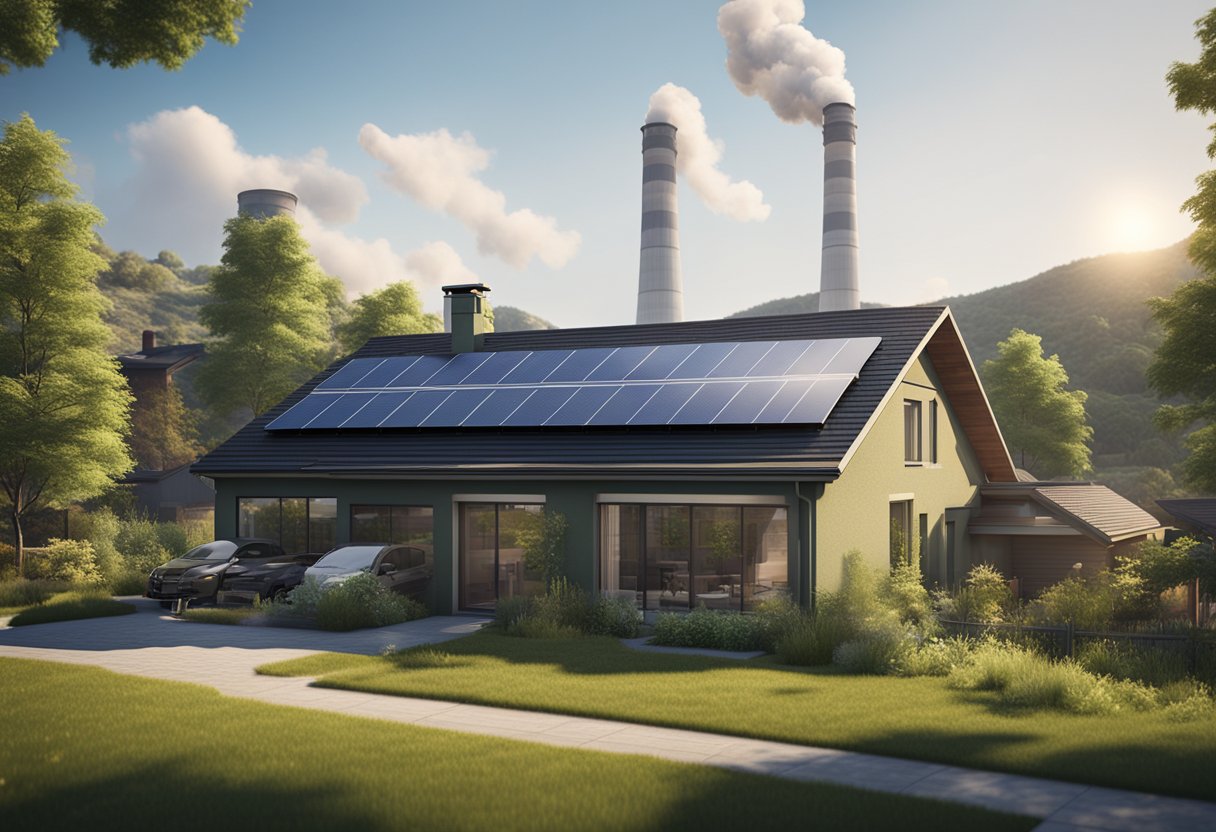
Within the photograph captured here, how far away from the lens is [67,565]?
26.8 meters

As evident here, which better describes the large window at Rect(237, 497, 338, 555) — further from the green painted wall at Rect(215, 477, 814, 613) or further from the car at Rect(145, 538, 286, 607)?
the car at Rect(145, 538, 286, 607)

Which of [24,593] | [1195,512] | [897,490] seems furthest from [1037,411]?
[24,593]

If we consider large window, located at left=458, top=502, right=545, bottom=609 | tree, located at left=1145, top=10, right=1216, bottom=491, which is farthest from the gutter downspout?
tree, located at left=1145, top=10, right=1216, bottom=491

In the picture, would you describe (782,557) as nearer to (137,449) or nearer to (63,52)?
(63,52)

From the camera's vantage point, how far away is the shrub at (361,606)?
19.7m

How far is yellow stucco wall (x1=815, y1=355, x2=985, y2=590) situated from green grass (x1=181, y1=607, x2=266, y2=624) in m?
11.5

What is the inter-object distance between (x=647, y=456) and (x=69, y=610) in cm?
1275

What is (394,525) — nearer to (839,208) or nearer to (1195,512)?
(1195,512)

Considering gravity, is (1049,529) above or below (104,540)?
above

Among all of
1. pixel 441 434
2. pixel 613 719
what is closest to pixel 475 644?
pixel 613 719

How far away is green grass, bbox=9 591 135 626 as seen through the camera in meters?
21.0

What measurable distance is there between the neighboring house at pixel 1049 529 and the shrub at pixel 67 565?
23.6 metres

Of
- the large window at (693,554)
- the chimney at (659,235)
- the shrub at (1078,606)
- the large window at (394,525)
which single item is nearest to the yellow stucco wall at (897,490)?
the large window at (693,554)

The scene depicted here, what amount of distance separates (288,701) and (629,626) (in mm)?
7384
